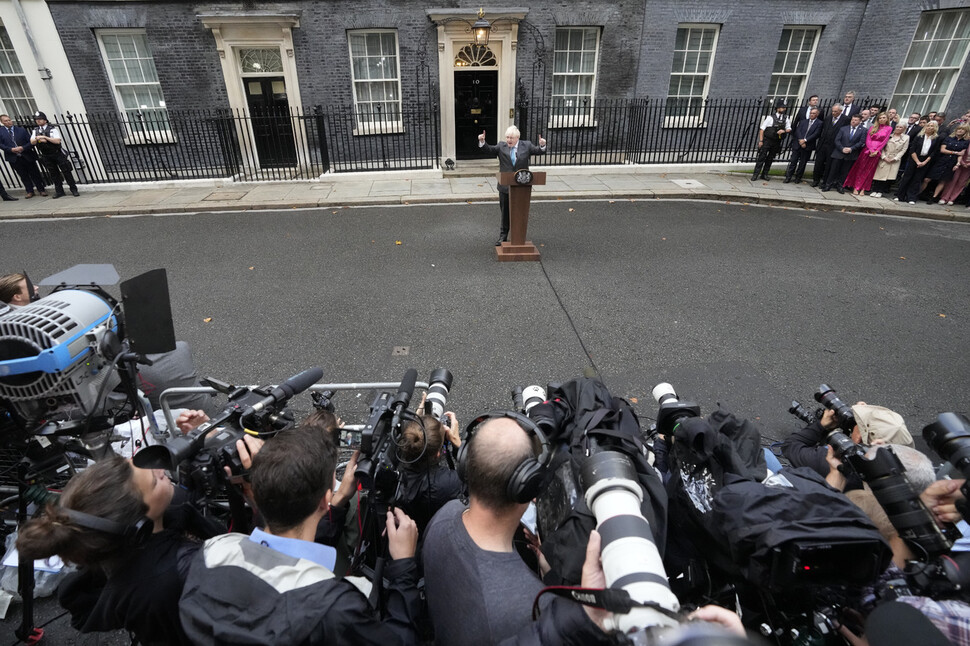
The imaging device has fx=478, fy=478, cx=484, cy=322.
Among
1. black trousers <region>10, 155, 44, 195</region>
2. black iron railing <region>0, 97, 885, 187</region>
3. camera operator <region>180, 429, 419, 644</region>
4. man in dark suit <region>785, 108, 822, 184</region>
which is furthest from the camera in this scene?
black iron railing <region>0, 97, 885, 187</region>

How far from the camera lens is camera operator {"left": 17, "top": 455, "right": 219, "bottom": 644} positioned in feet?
5.05

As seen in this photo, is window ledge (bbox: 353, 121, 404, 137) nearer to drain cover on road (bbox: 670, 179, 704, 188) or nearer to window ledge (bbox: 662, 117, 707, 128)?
drain cover on road (bbox: 670, 179, 704, 188)

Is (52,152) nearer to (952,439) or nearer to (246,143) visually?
(246,143)

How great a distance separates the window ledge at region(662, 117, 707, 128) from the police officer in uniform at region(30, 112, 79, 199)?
15702 millimetres

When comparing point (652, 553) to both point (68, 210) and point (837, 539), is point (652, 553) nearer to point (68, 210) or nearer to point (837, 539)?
point (837, 539)

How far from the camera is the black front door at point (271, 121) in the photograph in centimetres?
1315

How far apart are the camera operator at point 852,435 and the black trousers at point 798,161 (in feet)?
37.4

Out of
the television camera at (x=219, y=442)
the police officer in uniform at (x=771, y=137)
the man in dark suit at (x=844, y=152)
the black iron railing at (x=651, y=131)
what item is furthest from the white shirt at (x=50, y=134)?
the man in dark suit at (x=844, y=152)

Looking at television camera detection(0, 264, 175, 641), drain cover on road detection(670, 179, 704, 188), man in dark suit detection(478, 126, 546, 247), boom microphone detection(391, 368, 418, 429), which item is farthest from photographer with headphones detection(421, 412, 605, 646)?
drain cover on road detection(670, 179, 704, 188)

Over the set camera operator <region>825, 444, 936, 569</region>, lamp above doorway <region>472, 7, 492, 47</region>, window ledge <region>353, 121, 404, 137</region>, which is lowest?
camera operator <region>825, 444, 936, 569</region>

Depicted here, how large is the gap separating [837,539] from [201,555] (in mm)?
2031

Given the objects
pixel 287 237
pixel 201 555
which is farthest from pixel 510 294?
pixel 201 555

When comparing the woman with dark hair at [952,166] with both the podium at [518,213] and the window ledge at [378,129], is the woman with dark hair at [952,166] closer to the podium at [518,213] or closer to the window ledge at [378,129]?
the podium at [518,213]

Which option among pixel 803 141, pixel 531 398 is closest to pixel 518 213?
pixel 531 398
